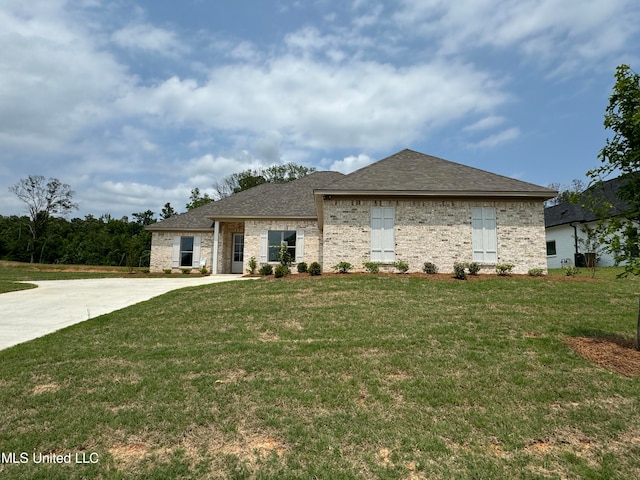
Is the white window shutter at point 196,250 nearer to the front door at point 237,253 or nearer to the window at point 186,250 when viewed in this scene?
the window at point 186,250

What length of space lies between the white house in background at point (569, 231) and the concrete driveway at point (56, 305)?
24.1 metres

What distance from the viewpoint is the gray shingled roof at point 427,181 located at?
1455cm

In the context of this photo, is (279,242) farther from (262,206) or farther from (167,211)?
(167,211)

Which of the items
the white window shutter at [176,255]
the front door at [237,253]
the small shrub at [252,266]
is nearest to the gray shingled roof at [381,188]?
the white window shutter at [176,255]

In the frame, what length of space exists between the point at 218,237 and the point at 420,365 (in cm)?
1656

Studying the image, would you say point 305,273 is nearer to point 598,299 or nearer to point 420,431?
point 598,299

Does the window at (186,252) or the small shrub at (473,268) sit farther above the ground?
the window at (186,252)

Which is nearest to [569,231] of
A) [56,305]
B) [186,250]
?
[186,250]

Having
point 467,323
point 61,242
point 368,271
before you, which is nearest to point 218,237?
point 368,271

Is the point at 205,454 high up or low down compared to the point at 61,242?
down

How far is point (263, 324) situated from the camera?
795 cm

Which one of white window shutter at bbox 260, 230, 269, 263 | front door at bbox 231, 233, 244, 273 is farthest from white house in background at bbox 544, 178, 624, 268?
front door at bbox 231, 233, 244, 273

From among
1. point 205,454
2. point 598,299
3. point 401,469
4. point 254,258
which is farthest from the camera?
point 254,258

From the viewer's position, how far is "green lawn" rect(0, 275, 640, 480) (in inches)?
135
